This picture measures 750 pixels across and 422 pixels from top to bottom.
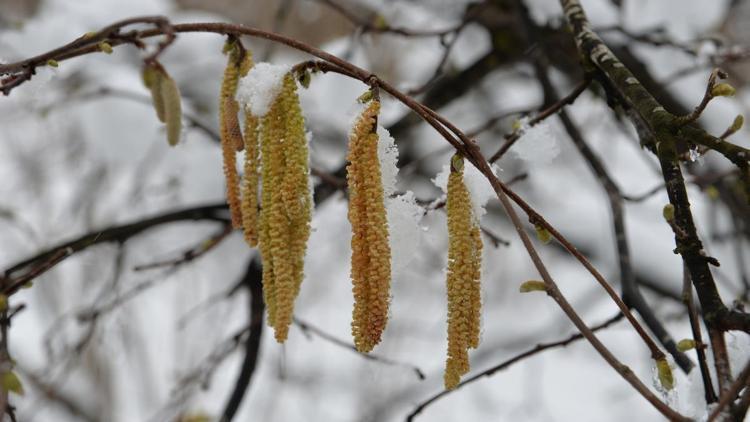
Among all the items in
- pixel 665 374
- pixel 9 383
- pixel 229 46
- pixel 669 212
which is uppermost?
pixel 229 46

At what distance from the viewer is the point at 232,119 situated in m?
0.77

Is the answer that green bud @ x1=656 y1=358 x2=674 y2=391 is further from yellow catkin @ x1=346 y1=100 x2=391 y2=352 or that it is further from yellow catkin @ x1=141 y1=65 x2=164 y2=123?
yellow catkin @ x1=141 y1=65 x2=164 y2=123

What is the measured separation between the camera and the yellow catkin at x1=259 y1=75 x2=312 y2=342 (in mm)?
705

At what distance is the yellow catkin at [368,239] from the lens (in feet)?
2.17

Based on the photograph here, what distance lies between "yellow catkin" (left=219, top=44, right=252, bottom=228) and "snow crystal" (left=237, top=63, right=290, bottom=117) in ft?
0.16

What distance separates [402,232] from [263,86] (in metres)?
0.24

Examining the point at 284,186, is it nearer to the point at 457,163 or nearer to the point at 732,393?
the point at 457,163

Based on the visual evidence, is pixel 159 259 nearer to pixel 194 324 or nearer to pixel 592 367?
pixel 194 324

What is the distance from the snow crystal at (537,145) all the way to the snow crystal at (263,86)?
0.40 metres

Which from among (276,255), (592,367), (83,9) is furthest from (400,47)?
(276,255)

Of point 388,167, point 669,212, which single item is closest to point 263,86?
point 388,167

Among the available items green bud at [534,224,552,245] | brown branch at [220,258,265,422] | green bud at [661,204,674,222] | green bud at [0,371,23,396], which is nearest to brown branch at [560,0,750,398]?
green bud at [661,204,674,222]

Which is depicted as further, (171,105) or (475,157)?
(171,105)

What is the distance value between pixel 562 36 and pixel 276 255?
1.17 metres
